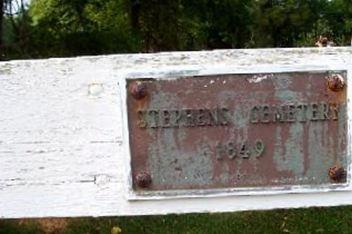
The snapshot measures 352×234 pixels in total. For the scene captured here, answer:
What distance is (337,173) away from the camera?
4602 millimetres

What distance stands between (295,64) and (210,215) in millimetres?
1046

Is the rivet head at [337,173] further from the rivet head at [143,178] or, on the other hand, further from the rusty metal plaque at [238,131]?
the rivet head at [143,178]

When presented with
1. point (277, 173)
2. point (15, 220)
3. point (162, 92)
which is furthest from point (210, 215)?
point (15, 220)

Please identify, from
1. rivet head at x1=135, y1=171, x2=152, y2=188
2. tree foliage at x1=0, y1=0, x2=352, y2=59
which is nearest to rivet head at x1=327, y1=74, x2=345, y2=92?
rivet head at x1=135, y1=171, x2=152, y2=188

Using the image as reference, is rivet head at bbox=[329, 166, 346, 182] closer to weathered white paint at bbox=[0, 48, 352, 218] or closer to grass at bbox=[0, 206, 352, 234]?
weathered white paint at bbox=[0, 48, 352, 218]

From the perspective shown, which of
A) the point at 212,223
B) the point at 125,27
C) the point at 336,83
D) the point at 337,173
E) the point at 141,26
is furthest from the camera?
the point at 125,27

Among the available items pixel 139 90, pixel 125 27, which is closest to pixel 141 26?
pixel 125 27

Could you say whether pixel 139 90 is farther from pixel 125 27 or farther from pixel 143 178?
pixel 125 27

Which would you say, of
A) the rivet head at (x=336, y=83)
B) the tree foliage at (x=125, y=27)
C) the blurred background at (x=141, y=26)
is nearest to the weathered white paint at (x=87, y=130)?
the rivet head at (x=336, y=83)

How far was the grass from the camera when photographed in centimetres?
481

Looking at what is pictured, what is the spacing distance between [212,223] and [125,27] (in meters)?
10.9

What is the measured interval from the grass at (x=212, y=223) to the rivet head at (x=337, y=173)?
1.09ft

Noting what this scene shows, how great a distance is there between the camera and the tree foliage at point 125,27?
13.9 metres

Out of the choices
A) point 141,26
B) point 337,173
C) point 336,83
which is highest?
point 141,26
